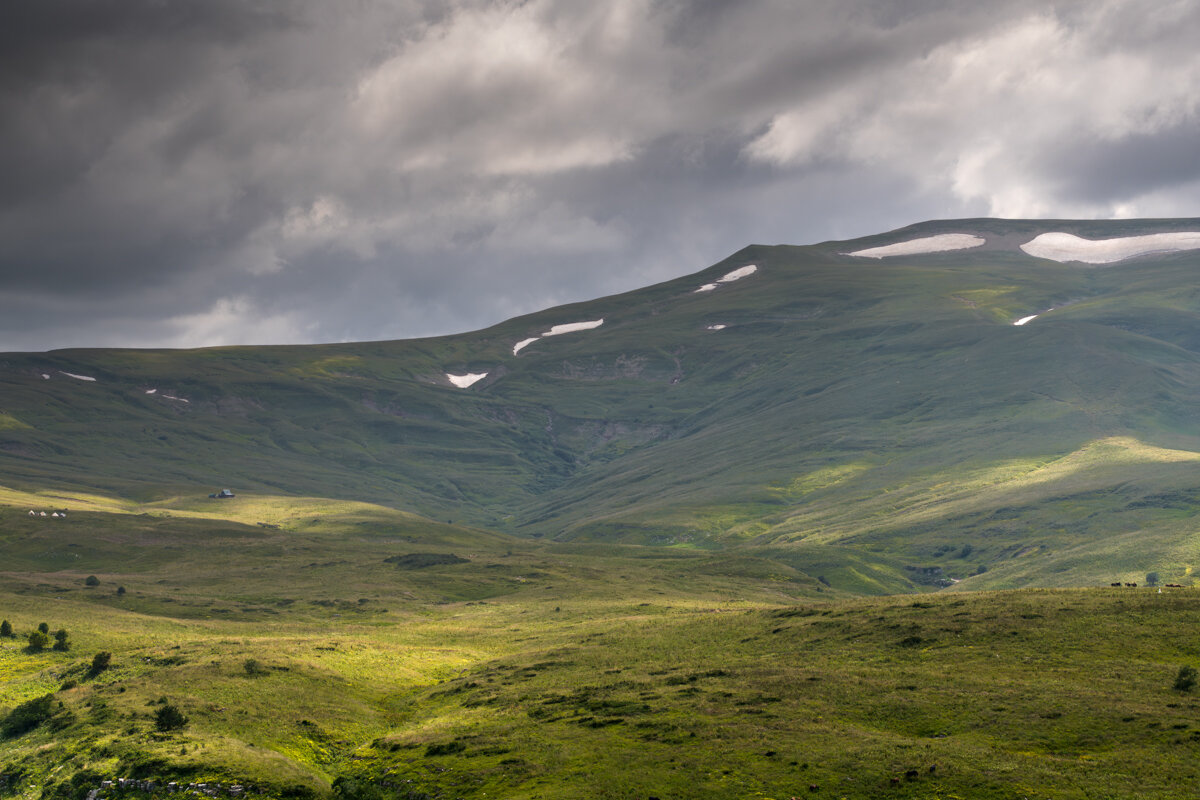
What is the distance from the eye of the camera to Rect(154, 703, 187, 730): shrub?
58.7 meters

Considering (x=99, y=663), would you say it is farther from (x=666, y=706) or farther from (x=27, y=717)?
(x=666, y=706)

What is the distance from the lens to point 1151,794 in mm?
36562

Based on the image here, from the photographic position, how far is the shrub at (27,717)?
63.1 meters

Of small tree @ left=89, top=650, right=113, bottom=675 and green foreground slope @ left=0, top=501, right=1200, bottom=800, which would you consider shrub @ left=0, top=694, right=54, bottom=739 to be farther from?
small tree @ left=89, top=650, right=113, bottom=675

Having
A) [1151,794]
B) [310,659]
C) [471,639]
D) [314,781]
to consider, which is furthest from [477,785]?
[471,639]

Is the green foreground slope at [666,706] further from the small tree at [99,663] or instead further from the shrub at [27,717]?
the small tree at [99,663]

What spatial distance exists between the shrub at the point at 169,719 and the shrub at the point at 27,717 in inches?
396

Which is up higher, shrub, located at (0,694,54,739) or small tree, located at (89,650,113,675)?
small tree, located at (89,650,113,675)

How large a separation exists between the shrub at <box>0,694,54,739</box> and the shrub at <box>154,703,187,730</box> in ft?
33.0

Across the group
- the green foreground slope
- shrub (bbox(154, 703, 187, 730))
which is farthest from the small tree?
shrub (bbox(154, 703, 187, 730))

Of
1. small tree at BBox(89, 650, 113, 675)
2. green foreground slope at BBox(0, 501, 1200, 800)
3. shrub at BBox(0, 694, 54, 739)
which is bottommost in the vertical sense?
green foreground slope at BBox(0, 501, 1200, 800)

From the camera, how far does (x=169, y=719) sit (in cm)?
5906

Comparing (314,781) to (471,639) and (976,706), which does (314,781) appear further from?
(471,639)

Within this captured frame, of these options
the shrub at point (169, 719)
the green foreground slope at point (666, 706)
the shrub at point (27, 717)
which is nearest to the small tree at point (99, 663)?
the green foreground slope at point (666, 706)
